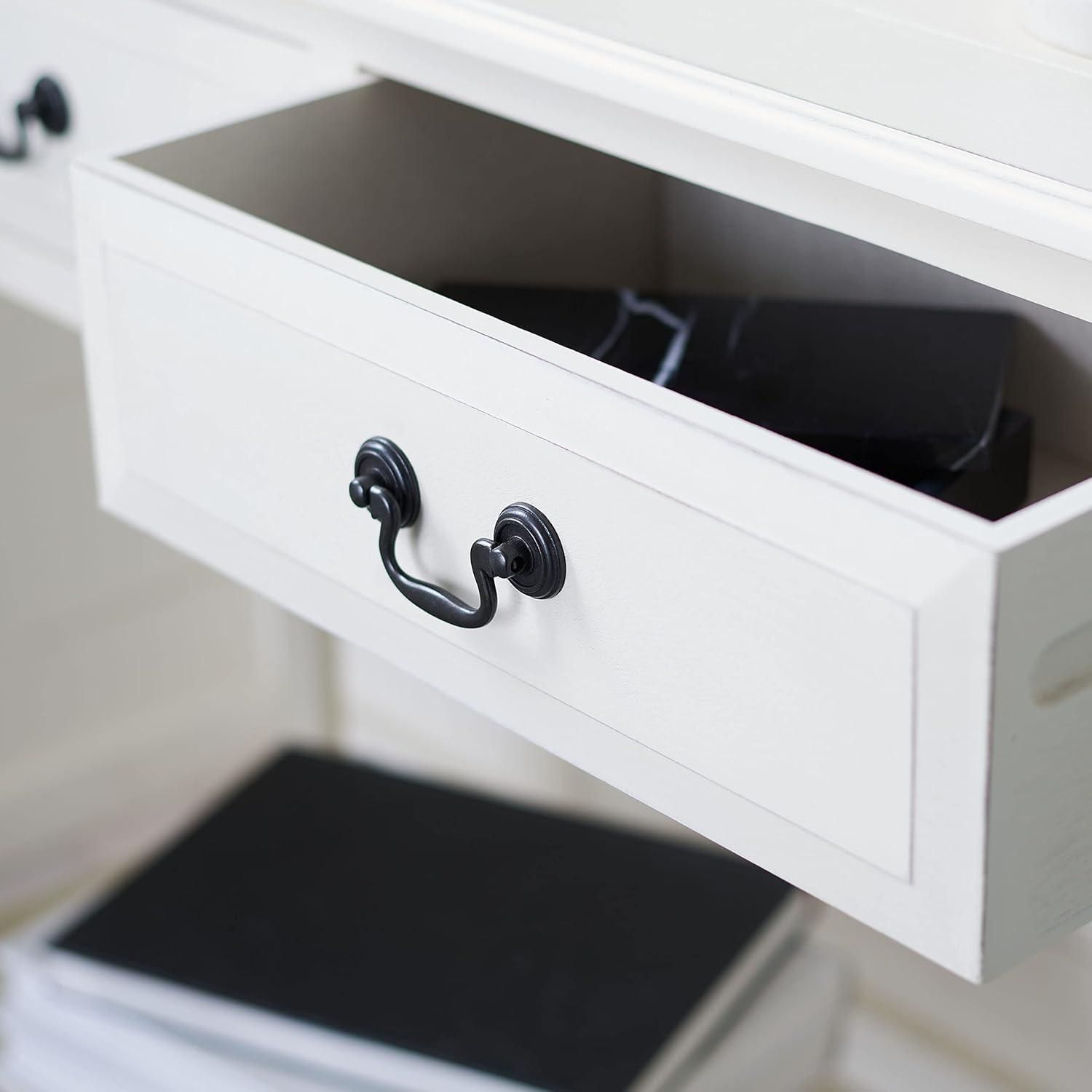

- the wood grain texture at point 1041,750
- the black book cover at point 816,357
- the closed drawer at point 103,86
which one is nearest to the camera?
the wood grain texture at point 1041,750

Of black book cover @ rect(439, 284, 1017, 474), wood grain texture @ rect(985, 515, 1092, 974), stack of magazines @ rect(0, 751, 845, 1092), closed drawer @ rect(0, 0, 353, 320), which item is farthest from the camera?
stack of magazines @ rect(0, 751, 845, 1092)

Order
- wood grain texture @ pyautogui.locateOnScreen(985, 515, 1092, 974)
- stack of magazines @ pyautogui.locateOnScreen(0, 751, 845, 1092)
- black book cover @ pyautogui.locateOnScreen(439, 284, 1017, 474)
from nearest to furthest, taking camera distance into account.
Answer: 1. wood grain texture @ pyautogui.locateOnScreen(985, 515, 1092, 974)
2. black book cover @ pyautogui.locateOnScreen(439, 284, 1017, 474)
3. stack of magazines @ pyautogui.locateOnScreen(0, 751, 845, 1092)

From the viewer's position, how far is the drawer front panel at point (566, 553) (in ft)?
1.25

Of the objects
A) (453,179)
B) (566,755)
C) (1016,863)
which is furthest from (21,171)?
(1016,863)

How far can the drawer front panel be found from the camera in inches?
15.0

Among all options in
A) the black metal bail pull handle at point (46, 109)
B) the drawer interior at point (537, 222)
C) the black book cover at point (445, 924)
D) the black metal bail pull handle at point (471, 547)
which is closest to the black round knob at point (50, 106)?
the black metal bail pull handle at point (46, 109)

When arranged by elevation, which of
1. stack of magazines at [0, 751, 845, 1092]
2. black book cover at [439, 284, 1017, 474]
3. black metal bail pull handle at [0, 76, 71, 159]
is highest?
black metal bail pull handle at [0, 76, 71, 159]

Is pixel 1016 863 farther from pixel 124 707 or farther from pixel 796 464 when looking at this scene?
pixel 124 707

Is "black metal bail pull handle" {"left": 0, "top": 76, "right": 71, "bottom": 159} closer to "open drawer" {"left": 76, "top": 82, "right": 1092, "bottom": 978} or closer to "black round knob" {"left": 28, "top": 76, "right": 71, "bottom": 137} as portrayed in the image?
"black round knob" {"left": 28, "top": 76, "right": 71, "bottom": 137}

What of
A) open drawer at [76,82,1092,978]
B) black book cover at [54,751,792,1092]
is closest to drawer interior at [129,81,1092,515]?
open drawer at [76,82,1092,978]

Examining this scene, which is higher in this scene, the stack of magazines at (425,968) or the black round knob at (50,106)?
the black round knob at (50,106)

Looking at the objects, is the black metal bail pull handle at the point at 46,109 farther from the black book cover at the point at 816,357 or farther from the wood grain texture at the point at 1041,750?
the wood grain texture at the point at 1041,750

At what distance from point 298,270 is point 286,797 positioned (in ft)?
2.26

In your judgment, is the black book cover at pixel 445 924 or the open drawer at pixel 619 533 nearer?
the open drawer at pixel 619 533
